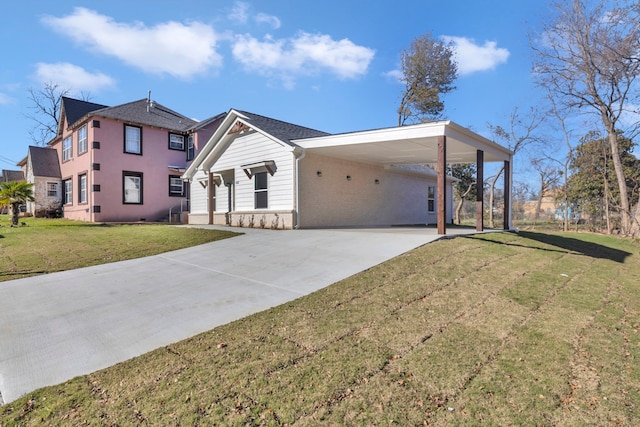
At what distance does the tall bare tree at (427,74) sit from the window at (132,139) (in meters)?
18.4

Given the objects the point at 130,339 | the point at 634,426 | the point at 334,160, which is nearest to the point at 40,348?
the point at 130,339

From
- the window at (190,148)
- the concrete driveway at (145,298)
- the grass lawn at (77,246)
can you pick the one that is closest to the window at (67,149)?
the window at (190,148)

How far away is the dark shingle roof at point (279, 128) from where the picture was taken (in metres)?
12.7

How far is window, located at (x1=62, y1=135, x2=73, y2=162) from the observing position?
20.9 metres

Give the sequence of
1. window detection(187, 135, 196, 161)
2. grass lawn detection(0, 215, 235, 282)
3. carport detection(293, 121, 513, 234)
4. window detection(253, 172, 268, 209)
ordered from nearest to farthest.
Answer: grass lawn detection(0, 215, 235, 282), carport detection(293, 121, 513, 234), window detection(253, 172, 268, 209), window detection(187, 135, 196, 161)

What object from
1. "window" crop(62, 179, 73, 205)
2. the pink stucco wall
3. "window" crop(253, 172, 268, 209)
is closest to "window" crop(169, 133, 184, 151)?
the pink stucco wall

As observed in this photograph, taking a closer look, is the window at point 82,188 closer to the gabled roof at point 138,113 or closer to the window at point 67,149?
the window at point 67,149

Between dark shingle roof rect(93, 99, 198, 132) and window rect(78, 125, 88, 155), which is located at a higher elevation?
dark shingle roof rect(93, 99, 198, 132)

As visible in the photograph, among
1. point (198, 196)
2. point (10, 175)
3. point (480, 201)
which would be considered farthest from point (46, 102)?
point (480, 201)

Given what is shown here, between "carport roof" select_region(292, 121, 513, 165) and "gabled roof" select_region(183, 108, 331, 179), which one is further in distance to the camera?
"gabled roof" select_region(183, 108, 331, 179)

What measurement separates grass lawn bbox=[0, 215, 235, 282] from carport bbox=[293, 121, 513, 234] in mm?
4654

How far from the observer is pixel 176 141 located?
21062mm

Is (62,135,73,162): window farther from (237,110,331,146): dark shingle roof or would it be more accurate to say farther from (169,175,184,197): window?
(237,110,331,146): dark shingle roof

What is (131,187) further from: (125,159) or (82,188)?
(82,188)
